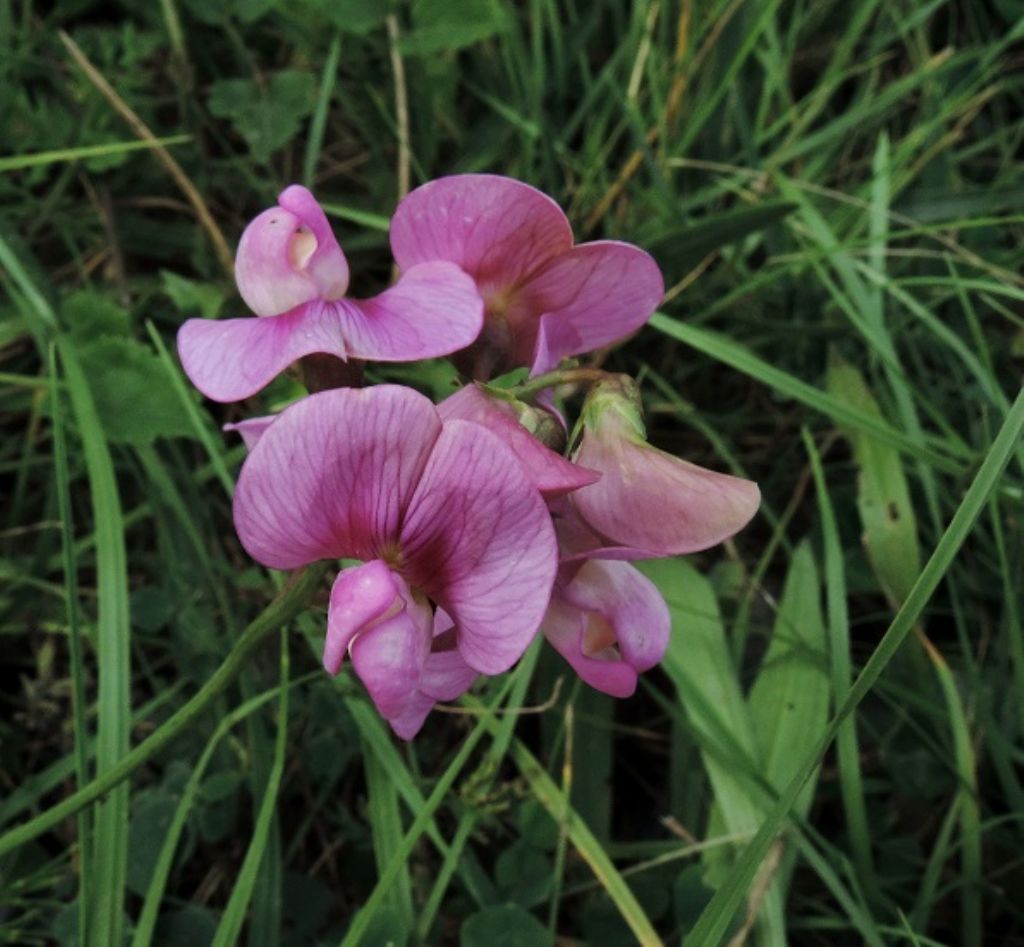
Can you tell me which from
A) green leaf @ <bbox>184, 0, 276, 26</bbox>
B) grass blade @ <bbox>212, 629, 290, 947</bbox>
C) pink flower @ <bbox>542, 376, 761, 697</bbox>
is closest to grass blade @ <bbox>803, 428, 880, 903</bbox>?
pink flower @ <bbox>542, 376, 761, 697</bbox>

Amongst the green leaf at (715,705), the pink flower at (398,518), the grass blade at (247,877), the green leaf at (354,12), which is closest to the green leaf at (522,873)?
the green leaf at (715,705)

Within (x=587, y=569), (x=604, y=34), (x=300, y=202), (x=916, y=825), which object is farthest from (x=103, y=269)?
(x=916, y=825)

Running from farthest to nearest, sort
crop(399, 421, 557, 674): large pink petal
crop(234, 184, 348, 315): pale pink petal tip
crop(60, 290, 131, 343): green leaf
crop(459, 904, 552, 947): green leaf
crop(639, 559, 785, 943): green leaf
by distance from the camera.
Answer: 1. crop(60, 290, 131, 343): green leaf
2. crop(639, 559, 785, 943): green leaf
3. crop(459, 904, 552, 947): green leaf
4. crop(234, 184, 348, 315): pale pink petal tip
5. crop(399, 421, 557, 674): large pink petal

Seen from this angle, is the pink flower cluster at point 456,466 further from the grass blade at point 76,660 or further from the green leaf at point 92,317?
the green leaf at point 92,317

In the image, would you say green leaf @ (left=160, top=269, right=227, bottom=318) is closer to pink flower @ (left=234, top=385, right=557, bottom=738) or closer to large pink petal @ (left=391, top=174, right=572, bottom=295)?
large pink petal @ (left=391, top=174, right=572, bottom=295)

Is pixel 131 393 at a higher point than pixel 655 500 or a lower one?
lower

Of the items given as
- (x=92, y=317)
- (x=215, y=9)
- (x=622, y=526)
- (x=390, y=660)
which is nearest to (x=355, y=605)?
(x=390, y=660)

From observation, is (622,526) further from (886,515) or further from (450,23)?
(450,23)
